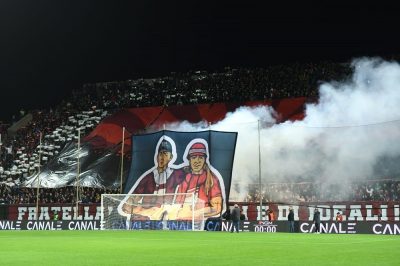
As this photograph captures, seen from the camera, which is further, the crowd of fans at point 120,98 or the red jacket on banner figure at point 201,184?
the crowd of fans at point 120,98

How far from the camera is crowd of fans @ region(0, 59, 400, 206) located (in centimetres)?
5216

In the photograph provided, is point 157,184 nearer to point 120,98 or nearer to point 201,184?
point 201,184

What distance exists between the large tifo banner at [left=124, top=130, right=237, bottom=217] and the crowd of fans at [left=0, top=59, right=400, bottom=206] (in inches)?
322

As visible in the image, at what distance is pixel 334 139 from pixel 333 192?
11.8ft

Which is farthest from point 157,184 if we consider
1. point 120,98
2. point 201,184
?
point 120,98

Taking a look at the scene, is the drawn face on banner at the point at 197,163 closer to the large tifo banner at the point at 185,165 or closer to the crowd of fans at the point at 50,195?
the large tifo banner at the point at 185,165

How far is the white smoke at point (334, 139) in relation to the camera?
38.6 m

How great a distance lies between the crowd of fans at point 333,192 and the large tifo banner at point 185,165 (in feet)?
9.06

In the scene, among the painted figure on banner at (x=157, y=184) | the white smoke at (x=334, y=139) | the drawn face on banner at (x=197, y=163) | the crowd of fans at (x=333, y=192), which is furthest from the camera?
the painted figure on banner at (x=157, y=184)

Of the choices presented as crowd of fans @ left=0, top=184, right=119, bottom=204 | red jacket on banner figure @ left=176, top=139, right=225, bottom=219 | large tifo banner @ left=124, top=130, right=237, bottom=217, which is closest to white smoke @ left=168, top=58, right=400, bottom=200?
large tifo banner @ left=124, top=130, right=237, bottom=217

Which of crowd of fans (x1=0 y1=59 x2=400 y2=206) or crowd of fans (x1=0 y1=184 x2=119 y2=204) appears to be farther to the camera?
crowd of fans (x1=0 y1=59 x2=400 y2=206)

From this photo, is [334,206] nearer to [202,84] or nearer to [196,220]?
[196,220]

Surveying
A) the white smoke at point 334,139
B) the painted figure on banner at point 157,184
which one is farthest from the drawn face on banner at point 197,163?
the white smoke at point 334,139

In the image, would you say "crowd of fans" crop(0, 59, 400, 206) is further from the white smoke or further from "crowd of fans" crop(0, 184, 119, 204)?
the white smoke
